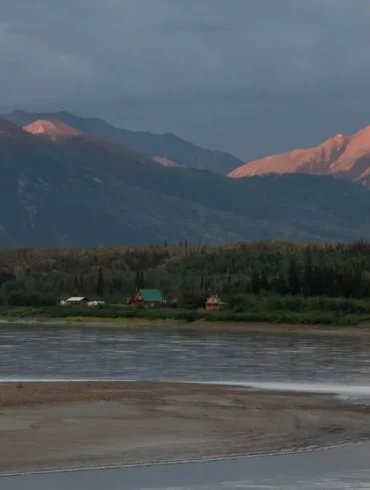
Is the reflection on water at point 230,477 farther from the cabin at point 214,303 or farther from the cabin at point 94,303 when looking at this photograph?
the cabin at point 94,303

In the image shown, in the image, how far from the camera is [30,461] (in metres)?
23.1

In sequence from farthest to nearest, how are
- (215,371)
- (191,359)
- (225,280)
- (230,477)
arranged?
1. (225,280)
2. (191,359)
3. (215,371)
4. (230,477)

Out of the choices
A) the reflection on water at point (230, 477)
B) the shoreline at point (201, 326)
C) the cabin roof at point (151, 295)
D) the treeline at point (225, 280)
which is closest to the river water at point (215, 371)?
the reflection on water at point (230, 477)

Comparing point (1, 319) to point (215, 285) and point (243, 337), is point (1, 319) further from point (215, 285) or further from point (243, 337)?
point (243, 337)

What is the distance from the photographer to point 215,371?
54688 millimetres

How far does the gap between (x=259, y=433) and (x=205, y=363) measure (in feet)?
110

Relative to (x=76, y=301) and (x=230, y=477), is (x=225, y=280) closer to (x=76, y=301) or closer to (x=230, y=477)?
(x=76, y=301)

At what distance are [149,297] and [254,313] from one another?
31323mm

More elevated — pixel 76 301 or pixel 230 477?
pixel 76 301

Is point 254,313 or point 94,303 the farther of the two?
point 94,303

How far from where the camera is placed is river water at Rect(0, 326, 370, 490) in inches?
861

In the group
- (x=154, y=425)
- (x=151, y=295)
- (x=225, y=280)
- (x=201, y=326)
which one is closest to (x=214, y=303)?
(x=201, y=326)

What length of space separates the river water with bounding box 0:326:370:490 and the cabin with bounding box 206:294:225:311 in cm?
3172

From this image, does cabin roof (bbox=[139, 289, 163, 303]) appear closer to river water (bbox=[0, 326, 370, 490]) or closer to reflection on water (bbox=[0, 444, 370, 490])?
river water (bbox=[0, 326, 370, 490])
